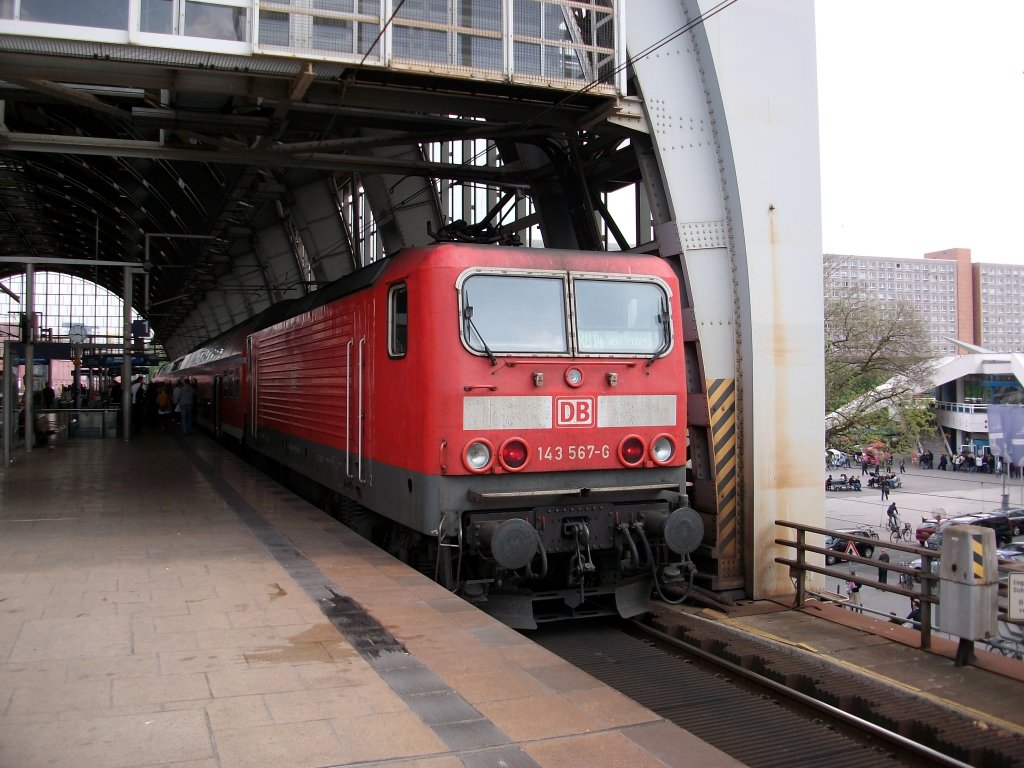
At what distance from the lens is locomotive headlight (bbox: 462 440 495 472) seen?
6977 mm

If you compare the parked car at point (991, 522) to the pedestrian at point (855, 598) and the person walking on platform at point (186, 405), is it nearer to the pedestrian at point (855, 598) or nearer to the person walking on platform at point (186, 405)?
the pedestrian at point (855, 598)

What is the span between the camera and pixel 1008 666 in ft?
21.6

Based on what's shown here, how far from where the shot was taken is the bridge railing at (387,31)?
797cm

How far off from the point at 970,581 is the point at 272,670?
5055mm

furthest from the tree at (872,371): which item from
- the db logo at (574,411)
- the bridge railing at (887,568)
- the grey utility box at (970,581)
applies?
the db logo at (574,411)

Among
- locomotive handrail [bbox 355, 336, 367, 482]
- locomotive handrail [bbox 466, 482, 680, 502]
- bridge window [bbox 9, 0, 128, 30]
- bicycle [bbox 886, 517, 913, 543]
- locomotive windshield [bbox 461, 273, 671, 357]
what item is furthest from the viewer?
bicycle [bbox 886, 517, 913, 543]

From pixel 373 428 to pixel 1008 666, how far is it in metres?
5.72

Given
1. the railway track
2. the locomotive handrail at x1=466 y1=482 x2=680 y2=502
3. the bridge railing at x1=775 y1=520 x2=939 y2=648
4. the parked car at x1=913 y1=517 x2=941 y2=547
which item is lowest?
the parked car at x1=913 y1=517 x2=941 y2=547

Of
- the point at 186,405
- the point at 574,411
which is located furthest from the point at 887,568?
the point at 186,405

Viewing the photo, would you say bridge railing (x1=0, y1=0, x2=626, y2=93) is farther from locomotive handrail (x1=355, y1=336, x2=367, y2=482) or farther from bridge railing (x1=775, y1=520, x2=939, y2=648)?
bridge railing (x1=775, y1=520, x2=939, y2=648)

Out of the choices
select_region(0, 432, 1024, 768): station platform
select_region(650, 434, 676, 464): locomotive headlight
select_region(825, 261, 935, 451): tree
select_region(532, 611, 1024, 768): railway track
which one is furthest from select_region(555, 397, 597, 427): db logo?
select_region(825, 261, 935, 451): tree

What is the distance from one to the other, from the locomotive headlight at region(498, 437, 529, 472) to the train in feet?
0.04

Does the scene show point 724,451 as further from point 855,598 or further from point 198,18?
point 855,598

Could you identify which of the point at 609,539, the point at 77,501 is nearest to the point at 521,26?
the point at 609,539
